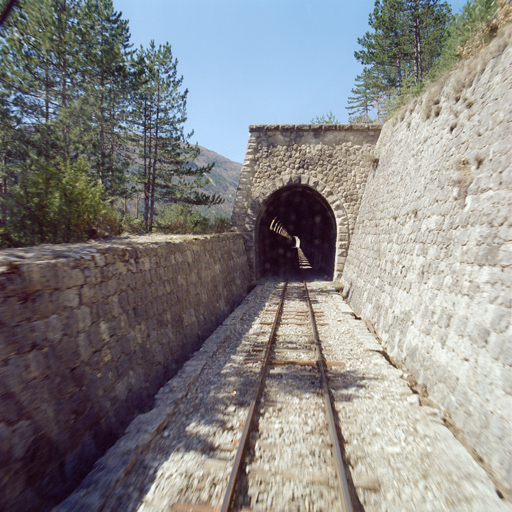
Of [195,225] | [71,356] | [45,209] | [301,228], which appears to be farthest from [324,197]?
[301,228]

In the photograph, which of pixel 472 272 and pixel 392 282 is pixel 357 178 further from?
pixel 472 272

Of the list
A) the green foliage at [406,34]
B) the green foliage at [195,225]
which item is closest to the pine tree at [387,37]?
the green foliage at [406,34]

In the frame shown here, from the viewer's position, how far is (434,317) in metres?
5.09

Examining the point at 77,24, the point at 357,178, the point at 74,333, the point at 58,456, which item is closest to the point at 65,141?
the point at 77,24

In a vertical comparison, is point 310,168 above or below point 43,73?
below

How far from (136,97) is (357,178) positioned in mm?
13991

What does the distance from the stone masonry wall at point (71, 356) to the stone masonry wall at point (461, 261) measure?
13.3 ft

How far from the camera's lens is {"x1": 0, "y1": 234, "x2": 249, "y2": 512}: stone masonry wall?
2691 millimetres

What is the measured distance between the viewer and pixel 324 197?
14.7 metres

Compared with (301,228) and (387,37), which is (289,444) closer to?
(301,228)

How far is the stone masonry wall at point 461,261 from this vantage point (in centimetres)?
364

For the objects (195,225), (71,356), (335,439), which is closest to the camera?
(71,356)

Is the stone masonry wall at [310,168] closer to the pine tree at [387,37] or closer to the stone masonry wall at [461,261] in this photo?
the stone masonry wall at [461,261]

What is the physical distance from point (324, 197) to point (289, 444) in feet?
40.2
